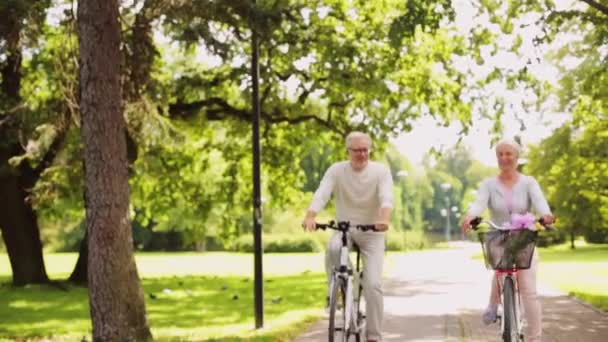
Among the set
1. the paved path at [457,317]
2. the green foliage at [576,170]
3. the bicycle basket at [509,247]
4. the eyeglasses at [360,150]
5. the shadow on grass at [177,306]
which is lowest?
the shadow on grass at [177,306]

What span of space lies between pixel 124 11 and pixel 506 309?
921cm

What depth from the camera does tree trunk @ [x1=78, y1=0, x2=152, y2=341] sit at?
9.37 meters

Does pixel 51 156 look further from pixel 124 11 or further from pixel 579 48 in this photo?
pixel 579 48

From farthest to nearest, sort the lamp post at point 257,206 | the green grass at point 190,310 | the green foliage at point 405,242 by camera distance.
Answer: the green foliage at point 405,242 < the green grass at point 190,310 < the lamp post at point 257,206

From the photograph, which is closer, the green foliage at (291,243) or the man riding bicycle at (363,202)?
the man riding bicycle at (363,202)

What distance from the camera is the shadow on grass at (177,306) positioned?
47.1 ft

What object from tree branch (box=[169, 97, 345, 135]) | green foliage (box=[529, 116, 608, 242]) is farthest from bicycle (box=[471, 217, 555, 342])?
green foliage (box=[529, 116, 608, 242])

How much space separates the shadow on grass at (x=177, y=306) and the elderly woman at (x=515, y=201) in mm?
4279

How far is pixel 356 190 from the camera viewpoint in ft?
23.5

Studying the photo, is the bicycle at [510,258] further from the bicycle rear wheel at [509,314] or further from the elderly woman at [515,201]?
the elderly woman at [515,201]

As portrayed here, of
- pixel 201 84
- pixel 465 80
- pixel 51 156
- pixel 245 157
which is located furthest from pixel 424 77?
pixel 51 156

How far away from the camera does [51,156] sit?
2184 cm

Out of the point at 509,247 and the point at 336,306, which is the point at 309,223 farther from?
the point at 509,247

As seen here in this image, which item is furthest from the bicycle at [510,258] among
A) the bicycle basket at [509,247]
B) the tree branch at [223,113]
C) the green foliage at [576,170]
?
the green foliage at [576,170]
